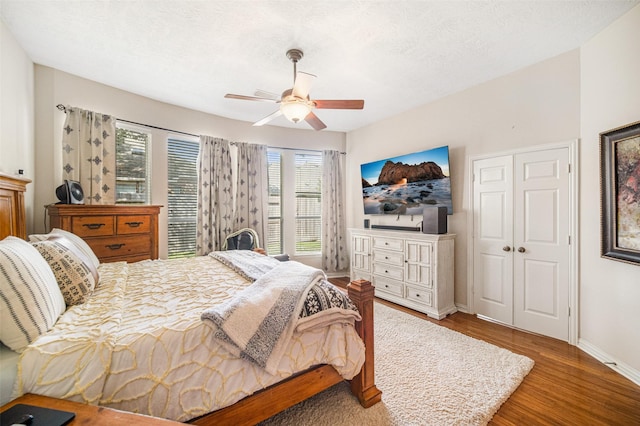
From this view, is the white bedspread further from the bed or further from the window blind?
the window blind

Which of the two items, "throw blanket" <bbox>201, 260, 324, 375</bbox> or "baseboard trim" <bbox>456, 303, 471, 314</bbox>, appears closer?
"throw blanket" <bbox>201, 260, 324, 375</bbox>

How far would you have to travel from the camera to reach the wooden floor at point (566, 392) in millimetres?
1603

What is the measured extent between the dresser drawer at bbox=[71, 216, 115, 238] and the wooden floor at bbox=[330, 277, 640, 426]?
3.86m

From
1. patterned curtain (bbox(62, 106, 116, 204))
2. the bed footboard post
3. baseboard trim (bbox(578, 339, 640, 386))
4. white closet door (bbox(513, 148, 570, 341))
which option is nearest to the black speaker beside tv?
patterned curtain (bbox(62, 106, 116, 204))

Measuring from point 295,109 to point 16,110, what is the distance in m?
2.66

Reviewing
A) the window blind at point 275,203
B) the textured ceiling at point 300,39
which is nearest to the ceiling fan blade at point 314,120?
the textured ceiling at point 300,39

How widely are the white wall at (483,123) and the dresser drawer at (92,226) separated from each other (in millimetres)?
3760

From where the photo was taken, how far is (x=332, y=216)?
5.03 m

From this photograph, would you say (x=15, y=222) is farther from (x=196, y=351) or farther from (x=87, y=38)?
(x=196, y=351)

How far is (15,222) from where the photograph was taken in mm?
1996

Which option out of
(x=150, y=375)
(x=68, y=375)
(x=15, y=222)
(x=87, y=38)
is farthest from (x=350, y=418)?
(x=87, y=38)

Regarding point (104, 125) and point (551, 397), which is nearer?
point (551, 397)

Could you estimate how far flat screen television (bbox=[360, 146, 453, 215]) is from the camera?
3439 mm

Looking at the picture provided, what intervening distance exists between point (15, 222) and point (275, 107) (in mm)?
3051
